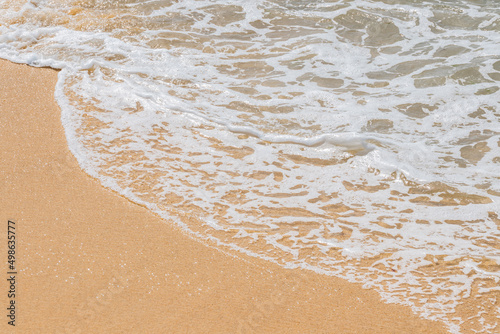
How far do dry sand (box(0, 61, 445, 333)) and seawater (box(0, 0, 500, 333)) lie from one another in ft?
0.51

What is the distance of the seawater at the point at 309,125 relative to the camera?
310cm

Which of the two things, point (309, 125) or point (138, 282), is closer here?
point (138, 282)

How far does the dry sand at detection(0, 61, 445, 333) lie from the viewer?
258 cm

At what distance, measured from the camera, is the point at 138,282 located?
281 centimetres

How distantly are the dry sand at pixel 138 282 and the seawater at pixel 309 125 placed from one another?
0.51ft

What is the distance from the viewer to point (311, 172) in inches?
148

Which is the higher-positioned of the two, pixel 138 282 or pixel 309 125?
pixel 309 125

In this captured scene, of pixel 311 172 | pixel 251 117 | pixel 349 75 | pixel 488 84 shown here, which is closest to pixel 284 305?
pixel 311 172

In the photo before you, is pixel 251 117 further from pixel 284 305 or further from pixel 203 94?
pixel 284 305

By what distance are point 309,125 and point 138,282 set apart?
2198 millimetres

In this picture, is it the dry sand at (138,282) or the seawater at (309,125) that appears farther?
the seawater at (309,125)

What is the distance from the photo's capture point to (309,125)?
171 inches

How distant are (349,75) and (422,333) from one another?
3366 millimetres

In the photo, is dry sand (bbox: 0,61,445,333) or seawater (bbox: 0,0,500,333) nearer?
dry sand (bbox: 0,61,445,333)
